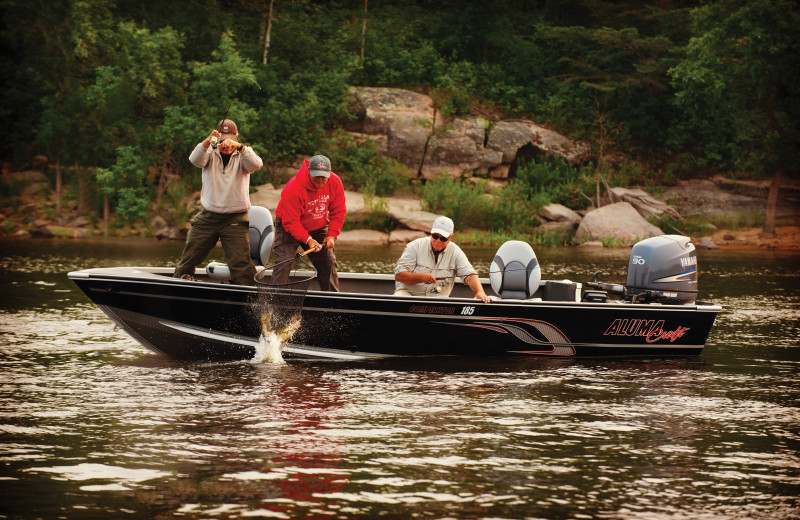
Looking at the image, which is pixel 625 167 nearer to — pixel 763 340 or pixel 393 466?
pixel 763 340

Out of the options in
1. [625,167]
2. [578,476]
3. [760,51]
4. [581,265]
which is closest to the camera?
[578,476]

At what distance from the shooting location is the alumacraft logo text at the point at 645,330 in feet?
36.7

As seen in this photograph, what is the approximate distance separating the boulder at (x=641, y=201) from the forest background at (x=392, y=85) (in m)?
0.83

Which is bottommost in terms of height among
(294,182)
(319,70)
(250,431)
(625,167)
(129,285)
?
(250,431)

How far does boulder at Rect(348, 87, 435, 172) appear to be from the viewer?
124ft

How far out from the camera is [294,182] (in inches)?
419

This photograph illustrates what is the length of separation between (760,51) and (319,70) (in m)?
16.3

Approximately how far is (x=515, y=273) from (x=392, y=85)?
99.6 feet

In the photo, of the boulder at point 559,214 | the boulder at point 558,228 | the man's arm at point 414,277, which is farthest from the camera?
the boulder at point 559,214

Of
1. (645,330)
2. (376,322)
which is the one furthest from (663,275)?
(376,322)

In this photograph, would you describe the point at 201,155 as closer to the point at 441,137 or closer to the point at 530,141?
the point at 441,137

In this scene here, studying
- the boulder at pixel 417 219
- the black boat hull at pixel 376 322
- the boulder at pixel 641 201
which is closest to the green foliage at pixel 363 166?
the boulder at pixel 417 219

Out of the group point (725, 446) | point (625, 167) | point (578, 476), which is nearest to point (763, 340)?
point (725, 446)

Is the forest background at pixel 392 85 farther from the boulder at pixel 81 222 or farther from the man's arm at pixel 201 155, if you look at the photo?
the man's arm at pixel 201 155
